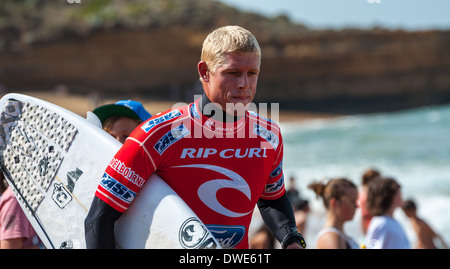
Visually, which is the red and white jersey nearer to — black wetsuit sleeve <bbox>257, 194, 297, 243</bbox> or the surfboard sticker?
black wetsuit sleeve <bbox>257, 194, 297, 243</bbox>

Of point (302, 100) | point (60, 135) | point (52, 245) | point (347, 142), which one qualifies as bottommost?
point (52, 245)

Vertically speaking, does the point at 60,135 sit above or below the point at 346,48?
below

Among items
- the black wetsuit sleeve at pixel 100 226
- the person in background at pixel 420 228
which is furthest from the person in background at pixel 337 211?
the black wetsuit sleeve at pixel 100 226

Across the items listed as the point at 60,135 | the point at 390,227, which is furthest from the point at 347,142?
the point at 60,135

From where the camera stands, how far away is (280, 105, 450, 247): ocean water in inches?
436

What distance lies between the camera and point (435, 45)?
37.6 metres

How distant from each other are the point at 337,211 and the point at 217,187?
6.19 feet

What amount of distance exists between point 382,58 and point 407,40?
1.99m

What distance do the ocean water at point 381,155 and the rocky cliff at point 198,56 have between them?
3.29 meters

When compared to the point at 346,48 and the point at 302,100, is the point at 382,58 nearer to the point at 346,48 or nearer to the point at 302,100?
the point at 346,48

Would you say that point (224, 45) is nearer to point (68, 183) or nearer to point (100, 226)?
point (100, 226)
